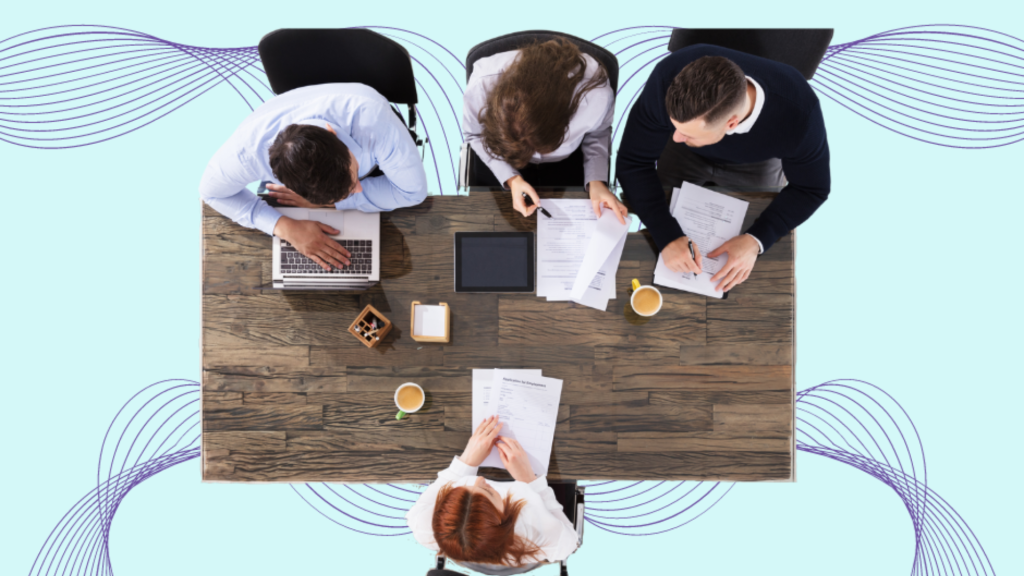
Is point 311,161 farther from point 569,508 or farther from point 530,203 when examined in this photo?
point 569,508

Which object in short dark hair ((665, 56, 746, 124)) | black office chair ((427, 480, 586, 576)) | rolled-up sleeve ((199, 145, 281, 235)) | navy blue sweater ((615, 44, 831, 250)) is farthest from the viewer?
black office chair ((427, 480, 586, 576))

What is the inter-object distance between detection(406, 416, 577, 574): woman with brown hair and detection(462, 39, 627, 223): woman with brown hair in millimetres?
857

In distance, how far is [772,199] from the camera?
1868mm

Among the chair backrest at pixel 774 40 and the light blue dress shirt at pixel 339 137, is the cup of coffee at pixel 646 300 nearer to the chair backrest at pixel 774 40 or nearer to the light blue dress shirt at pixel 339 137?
the light blue dress shirt at pixel 339 137

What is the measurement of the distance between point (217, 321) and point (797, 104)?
2062mm

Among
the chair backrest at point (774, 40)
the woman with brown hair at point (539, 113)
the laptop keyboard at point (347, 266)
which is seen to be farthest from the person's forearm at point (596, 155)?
the laptop keyboard at point (347, 266)

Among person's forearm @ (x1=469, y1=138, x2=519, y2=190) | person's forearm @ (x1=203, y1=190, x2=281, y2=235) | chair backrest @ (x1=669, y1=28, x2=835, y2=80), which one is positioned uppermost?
chair backrest @ (x1=669, y1=28, x2=835, y2=80)

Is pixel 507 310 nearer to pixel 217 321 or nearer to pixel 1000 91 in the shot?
pixel 217 321

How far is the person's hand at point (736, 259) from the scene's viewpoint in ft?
5.94

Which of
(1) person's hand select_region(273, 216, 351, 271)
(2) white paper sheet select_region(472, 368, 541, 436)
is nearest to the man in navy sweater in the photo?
(2) white paper sheet select_region(472, 368, 541, 436)

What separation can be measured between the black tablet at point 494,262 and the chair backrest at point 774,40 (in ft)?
3.32

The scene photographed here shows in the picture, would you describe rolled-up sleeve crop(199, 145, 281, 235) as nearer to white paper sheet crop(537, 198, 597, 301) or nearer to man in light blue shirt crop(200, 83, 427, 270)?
man in light blue shirt crop(200, 83, 427, 270)

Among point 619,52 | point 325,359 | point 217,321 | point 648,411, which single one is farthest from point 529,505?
point 619,52

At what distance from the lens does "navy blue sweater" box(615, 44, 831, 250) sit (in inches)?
61.8
